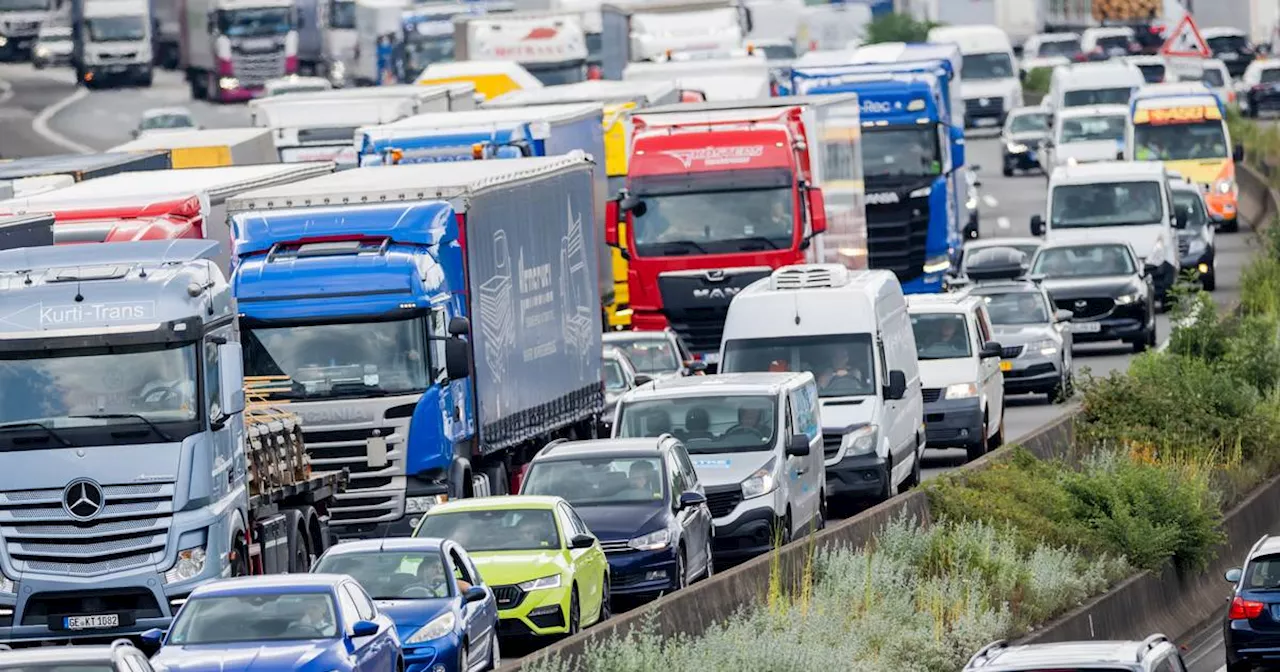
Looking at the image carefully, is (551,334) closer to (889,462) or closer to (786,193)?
(889,462)

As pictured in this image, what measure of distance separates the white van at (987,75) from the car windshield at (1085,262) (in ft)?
116

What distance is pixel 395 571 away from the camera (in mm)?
19016

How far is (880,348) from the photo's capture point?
28.5 m

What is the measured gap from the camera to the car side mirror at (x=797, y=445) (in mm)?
24969

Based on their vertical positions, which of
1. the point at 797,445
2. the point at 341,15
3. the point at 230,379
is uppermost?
the point at 230,379

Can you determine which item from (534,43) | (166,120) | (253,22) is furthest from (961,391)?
(253,22)

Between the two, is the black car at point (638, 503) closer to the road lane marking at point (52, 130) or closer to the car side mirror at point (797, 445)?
the car side mirror at point (797, 445)

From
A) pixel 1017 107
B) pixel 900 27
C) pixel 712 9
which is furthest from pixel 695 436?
pixel 900 27

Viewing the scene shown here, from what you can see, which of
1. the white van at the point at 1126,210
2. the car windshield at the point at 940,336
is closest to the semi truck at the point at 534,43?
the white van at the point at 1126,210

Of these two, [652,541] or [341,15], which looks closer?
[652,541]

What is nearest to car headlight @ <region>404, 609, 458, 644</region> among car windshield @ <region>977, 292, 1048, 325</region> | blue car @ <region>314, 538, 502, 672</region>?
blue car @ <region>314, 538, 502, 672</region>

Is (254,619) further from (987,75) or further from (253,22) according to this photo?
(253,22)

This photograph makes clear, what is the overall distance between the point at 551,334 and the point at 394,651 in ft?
40.7

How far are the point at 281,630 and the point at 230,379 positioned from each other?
4.48m
